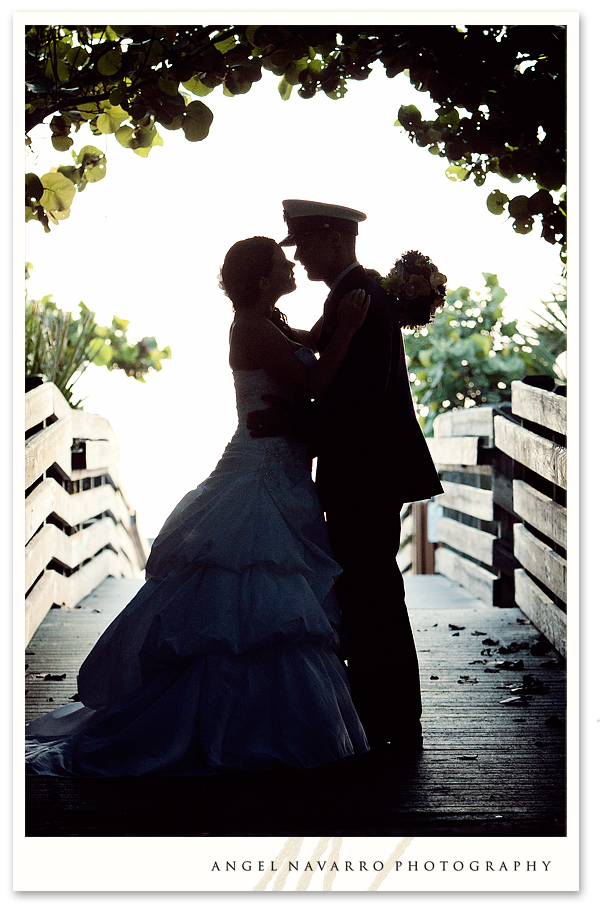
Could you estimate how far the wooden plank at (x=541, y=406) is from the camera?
10.8 feet

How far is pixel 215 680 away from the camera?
2334 millimetres

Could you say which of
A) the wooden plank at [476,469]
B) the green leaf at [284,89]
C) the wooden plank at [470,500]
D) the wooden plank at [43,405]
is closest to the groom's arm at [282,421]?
the green leaf at [284,89]

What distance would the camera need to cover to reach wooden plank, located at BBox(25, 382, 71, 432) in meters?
3.56

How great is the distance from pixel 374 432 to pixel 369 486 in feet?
0.57

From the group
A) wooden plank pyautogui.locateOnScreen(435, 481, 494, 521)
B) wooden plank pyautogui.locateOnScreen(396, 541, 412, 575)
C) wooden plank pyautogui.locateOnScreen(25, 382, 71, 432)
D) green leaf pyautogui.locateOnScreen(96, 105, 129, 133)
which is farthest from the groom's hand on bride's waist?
wooden plank pyautogui.locateOnScreen(396, 541, 412, 575)

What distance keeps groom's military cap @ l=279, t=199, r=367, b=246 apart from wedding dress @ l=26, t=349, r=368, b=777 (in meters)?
0.51

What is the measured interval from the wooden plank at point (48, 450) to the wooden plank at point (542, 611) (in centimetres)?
232

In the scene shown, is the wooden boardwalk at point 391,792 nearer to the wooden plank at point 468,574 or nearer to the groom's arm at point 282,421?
the groom's arm at point 282,421

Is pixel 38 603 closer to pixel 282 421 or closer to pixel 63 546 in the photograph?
pixel 63 546

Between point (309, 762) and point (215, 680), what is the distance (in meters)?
0.35

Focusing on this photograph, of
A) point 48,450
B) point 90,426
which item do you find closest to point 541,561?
point 48,450

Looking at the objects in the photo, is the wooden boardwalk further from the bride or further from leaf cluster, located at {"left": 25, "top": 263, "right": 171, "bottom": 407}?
leaf cluster, located at {"left": 25, "top": 263, "right": 171, "bottom": 407}
